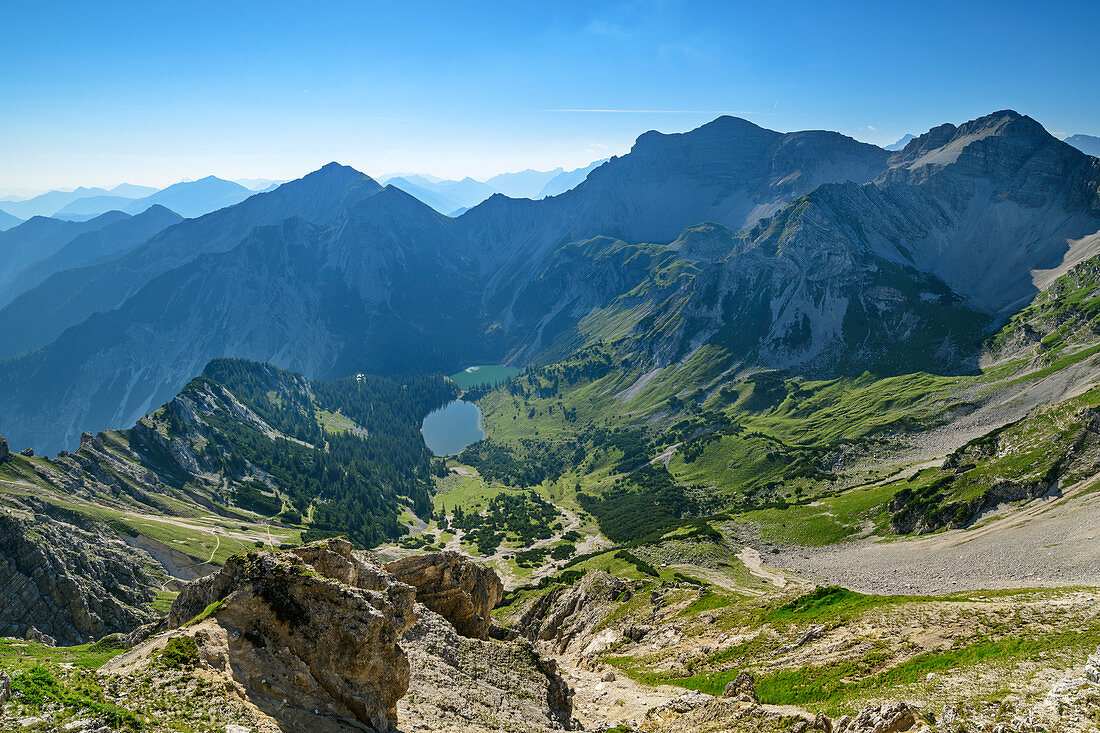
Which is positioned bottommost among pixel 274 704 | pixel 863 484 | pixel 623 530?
pixel 623 530

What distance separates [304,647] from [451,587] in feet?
89.3

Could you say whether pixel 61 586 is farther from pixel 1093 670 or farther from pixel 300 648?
pixel 1093 670

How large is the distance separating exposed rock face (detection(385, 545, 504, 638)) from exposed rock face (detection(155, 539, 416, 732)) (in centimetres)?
2262

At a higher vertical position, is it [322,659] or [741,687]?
[322,659]

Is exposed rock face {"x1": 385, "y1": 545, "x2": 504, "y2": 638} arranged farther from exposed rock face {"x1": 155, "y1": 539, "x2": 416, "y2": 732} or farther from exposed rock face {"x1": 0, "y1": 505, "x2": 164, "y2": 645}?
exposed rock face {"x1": 0, "y1": 505, "x2": 164, "y2": 645}

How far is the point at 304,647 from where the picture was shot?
2897 centimetres

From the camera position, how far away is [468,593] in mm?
55969

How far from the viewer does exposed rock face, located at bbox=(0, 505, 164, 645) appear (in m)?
77.6

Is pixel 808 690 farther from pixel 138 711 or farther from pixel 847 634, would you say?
pixel 138 711

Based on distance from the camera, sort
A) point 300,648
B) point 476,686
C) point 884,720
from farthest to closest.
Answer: point 476,686
point 300,648
point 884,720

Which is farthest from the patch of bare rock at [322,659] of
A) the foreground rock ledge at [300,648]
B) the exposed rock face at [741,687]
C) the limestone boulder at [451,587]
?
the exposed rock face at [741,687]

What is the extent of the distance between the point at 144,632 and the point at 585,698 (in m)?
36.2

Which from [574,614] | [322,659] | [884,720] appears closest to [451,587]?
[322,659]

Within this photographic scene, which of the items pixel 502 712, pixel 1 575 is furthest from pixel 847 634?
pixel 1 575
